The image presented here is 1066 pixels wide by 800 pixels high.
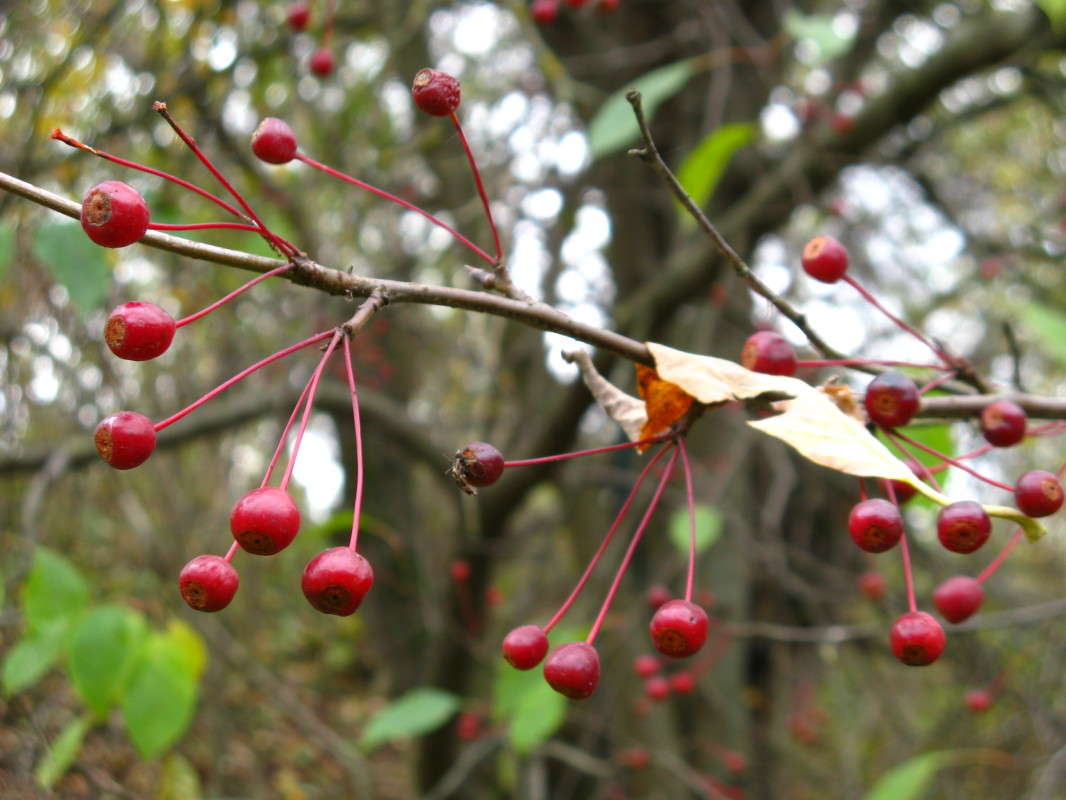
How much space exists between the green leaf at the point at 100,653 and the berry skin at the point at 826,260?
1701 mm

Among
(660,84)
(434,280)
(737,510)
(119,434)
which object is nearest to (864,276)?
(737,510)

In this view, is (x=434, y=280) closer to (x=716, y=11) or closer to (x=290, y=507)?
(x=716, y=11)

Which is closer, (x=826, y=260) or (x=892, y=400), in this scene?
(x=892, y=400)

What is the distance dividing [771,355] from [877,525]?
26 centimetres

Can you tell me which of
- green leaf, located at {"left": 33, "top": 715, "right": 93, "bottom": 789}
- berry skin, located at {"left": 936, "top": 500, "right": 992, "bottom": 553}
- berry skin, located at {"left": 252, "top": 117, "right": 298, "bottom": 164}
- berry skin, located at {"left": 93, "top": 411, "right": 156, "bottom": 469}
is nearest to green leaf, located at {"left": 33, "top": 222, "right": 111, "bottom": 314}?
green leaf, located at {"left": 33, "top": 715, "right": 93, "bottom": 789}

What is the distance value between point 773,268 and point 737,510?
1342 millimetres

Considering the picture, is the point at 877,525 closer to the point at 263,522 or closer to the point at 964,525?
the point at 964,525

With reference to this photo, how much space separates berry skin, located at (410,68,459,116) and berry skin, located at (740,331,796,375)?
459 mm

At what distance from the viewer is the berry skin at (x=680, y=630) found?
2.95 feet

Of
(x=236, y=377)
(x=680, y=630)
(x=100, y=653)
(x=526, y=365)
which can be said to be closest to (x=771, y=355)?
(x=680, y=630)

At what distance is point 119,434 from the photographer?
0.82 metres

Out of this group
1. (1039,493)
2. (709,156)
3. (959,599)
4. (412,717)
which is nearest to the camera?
(1039,493)

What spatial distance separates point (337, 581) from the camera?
0.79m

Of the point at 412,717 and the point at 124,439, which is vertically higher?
the point at 124,439
